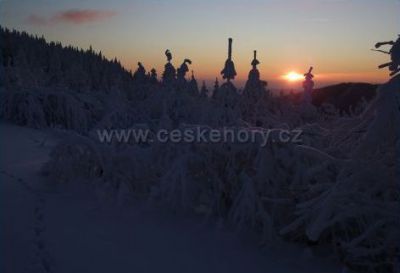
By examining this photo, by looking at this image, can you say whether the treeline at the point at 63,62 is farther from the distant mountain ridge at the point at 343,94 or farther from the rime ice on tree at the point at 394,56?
the rime ice on tree at the point at 394,56

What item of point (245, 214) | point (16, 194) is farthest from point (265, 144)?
point (16, 194)

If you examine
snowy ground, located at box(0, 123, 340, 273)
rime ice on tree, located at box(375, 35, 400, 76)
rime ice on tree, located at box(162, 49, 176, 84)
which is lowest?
snowy ground, located at box(0, 123, 340, 273)

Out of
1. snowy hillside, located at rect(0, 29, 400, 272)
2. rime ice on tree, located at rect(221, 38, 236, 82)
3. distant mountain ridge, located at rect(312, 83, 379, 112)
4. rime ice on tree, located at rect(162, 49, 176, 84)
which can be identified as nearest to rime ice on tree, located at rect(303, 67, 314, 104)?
rime ice on tree, located at rect(162, 49, 176, 84)

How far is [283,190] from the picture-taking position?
507 cm

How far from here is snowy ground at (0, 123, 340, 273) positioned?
3.94 metres

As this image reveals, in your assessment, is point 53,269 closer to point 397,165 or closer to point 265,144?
point 265,144

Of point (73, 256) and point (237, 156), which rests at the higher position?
point (237, 156)

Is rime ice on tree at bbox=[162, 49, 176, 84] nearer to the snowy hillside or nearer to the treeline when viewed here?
the treeline

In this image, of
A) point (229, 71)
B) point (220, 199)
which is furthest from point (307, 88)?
point (220, 199)

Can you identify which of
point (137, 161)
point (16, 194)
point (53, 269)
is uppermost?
point (137, 161)

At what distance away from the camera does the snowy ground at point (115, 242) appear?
3.94 meters

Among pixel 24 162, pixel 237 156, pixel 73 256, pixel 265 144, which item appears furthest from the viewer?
pixel 24 162

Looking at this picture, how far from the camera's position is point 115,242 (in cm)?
438

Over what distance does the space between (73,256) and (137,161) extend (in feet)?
6.91
